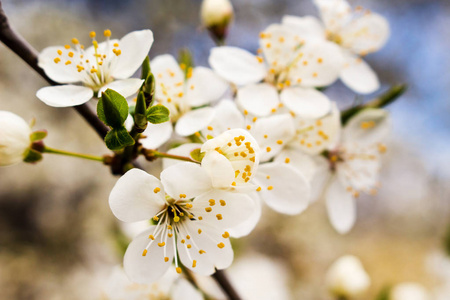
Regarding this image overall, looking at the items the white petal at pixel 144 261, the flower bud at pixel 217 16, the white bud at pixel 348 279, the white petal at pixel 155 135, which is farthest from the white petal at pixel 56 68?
the white bud at pixel 348 279

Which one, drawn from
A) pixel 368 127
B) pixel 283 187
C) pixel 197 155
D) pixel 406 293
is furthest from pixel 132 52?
pixel 406 293

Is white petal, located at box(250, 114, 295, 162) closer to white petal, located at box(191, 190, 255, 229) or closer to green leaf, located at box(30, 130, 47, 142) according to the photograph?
white petal, located at box(191, 190, 255, 229)

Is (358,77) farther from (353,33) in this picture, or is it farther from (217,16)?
(217,16)

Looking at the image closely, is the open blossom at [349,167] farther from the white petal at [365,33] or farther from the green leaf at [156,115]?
the green leaf at [156,115]

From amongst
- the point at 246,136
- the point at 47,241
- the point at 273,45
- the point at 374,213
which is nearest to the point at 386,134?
the point at 273,45

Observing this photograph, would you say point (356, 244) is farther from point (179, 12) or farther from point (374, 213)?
point (179, 12)

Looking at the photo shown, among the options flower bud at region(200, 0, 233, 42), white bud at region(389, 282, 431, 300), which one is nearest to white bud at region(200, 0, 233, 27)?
flower bud at region(200, 0, 233, 42)
